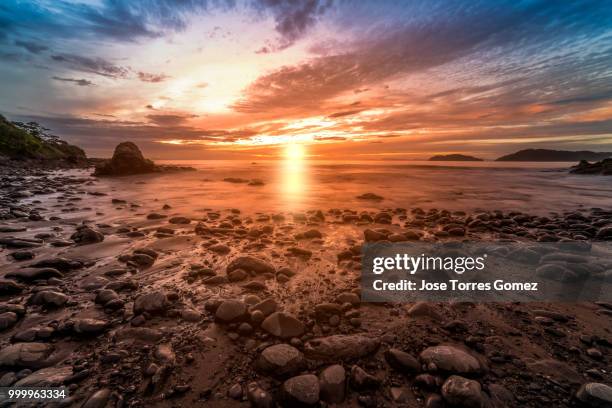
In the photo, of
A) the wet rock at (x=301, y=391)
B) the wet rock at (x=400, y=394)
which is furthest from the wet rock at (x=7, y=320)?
the wet rock at (x=400, y=394)

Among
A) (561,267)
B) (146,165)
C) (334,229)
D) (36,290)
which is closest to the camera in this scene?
(36,290)

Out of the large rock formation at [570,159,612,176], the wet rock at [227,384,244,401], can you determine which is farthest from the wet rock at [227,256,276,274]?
the large rock formation at [570,159,612,176]

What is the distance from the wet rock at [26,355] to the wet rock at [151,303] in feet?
2.50

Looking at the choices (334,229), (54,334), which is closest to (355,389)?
(54,334)

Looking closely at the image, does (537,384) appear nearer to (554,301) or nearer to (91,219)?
(554,301)

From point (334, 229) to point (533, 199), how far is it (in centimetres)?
1087

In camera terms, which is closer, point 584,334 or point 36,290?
point 584,334

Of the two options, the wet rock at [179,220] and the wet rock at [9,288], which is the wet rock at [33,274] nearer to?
the wet rock at [9,288]

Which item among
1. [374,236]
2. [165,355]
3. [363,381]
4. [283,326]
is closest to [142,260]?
[165,355]

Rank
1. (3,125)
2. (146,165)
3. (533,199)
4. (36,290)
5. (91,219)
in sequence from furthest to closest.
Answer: (3,125) < (146,165) < (533,199) < (91,219) < (36,290)

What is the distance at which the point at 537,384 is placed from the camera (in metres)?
2.12

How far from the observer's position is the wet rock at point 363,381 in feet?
6.88

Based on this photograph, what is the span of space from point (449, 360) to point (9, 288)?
518 cm

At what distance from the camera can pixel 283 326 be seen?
273 cm
